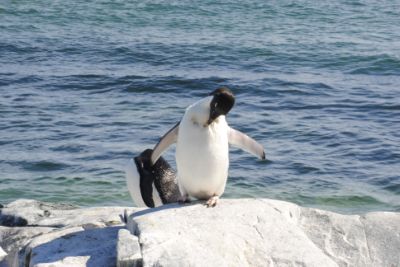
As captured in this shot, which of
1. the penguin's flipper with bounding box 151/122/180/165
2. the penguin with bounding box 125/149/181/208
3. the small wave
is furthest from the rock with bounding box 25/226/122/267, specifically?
the small wave

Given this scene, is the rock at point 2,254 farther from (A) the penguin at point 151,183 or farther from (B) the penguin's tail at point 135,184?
(B) the penguin's tail at point 135,184

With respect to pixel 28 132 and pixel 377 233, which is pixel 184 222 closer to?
pixel 377 233

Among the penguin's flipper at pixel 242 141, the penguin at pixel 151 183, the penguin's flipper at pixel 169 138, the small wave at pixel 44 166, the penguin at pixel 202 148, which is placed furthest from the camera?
the small wave at pixel 44 166

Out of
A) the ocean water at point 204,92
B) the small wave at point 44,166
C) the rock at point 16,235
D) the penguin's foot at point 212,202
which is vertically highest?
the penguin's foot at point 212,202

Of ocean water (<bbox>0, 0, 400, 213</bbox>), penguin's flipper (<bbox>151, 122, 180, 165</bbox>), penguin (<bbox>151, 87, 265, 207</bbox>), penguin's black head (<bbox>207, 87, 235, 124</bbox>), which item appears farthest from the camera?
ocean water (<bbox>0, 0, 400, 213</bbox>)

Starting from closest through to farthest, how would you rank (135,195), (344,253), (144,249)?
(144,249), (344,253), (135,195)

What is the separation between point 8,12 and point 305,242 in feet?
73.2

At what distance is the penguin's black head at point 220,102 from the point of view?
20.7 feet

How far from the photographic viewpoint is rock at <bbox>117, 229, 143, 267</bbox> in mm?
5539

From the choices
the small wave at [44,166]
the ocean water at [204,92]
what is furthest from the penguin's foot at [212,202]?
the small wave at [44,166]

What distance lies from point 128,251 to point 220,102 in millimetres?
1317

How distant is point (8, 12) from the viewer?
88.8 feet

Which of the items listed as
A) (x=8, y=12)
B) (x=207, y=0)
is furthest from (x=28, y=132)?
(x=207, y=0)

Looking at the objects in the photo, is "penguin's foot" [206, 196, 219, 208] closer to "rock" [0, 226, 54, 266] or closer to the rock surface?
the rock surface
